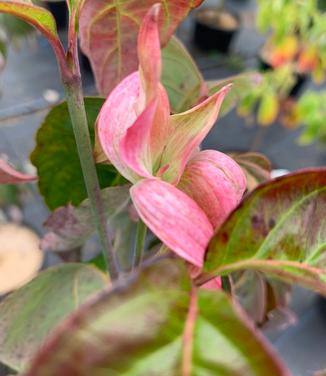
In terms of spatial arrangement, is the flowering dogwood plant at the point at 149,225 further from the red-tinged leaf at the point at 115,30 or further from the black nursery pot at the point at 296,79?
the black nursery pot at the point at 296,79

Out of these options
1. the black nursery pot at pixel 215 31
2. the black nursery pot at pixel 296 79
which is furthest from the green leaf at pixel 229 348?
the black nursery pot at pixel 215 31

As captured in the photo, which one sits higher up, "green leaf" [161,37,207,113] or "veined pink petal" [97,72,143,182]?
"veined pink petal" [97,72,143,182]

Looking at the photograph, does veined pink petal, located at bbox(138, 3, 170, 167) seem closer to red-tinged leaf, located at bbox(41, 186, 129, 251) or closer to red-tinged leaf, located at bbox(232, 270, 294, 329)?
red-tinged leaf, located at bbox(41, 186, 129, 251)

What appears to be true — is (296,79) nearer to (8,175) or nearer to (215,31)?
(215,31)

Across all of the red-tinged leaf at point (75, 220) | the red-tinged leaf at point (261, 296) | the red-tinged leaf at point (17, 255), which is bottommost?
the red-tinged leaf at point (17, 255)

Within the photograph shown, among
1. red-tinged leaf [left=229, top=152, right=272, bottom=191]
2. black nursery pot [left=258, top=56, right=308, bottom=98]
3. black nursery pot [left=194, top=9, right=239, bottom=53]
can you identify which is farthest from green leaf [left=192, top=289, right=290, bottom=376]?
black nursery pot [left=194, top=9, right=239, bottom=53]
